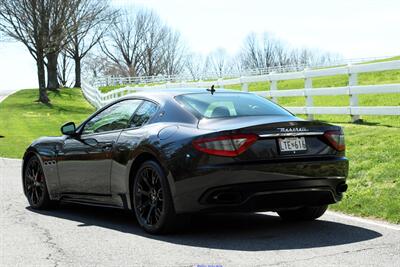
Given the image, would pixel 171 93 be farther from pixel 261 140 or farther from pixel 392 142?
pixel 392 142

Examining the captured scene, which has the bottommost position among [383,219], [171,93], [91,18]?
[383,219]

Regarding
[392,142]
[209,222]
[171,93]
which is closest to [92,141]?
[171,93]

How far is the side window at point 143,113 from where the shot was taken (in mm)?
6999

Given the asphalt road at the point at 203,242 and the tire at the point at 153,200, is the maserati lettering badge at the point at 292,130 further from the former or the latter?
the tire at the point at 153,200

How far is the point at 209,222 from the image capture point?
7336 mm

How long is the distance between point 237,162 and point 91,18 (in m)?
43.2

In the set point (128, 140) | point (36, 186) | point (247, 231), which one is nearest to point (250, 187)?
point (247, 231)

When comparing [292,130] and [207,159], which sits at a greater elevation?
[292,130]

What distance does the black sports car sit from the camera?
605cm

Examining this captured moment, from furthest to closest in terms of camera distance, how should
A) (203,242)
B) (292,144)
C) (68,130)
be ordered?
(68,130)
(292,144)
(203,242)

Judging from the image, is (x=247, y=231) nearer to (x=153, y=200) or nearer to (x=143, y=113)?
(x=153, y=200)

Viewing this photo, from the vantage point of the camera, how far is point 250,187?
6066 mm

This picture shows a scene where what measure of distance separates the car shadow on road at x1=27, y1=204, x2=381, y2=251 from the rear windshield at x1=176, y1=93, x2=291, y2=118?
1.14 meters

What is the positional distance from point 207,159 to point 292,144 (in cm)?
83
